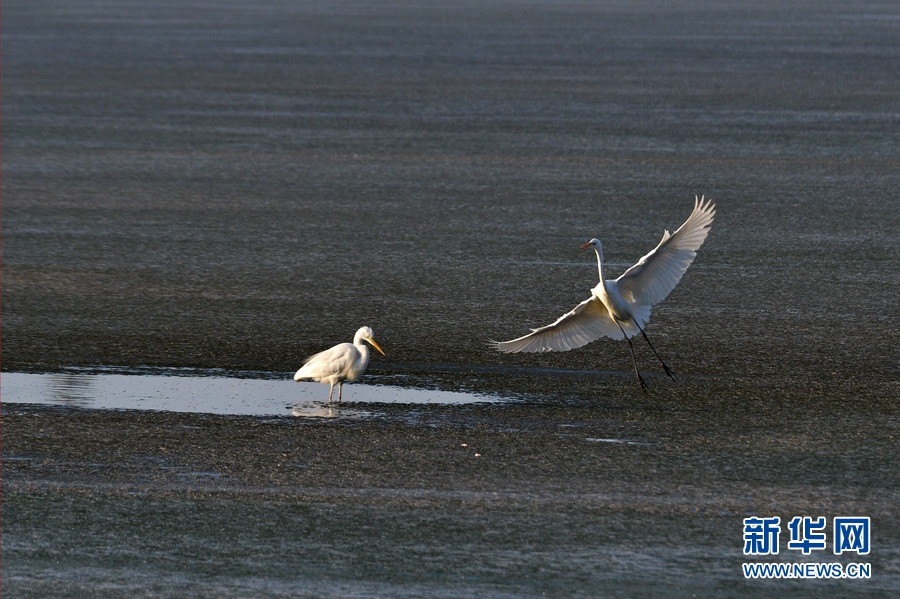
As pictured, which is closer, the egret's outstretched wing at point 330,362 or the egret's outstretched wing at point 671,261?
the egret's outstretched wing at point 330,362

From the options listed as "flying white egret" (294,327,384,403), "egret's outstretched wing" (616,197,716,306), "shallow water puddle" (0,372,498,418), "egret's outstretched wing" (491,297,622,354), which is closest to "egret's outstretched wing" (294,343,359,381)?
"flying white egret" (294,327,384,403)

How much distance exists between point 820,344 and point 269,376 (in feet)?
12.0

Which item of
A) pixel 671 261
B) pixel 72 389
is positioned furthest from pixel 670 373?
pixel 72 389

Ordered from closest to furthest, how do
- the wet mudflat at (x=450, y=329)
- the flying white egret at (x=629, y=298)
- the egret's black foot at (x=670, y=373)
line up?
the wet mudflat at (x=450, y=329) < the egret's black foot at (x=670, y=373) < the flying white egret at (x=629, y=298)

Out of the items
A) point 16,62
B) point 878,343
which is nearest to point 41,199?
point 878,343

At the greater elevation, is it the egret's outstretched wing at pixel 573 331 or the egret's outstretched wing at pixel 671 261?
the egret's outstretched wing at pixel 671 261

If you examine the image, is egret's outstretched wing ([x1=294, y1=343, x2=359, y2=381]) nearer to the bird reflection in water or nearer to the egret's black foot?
the bird reflection in water

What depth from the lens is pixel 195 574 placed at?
5.64 m

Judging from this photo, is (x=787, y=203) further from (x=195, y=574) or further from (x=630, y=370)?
(x=195, y=574)

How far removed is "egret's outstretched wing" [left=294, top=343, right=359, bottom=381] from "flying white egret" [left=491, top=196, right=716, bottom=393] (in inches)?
38.4

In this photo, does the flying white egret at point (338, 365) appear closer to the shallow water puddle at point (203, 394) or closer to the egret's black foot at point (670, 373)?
the shallow water puddle at point (203, 394)

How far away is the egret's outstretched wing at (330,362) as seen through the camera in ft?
26.3

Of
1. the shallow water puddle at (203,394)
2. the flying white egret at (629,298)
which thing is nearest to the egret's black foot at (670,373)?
the flying white egret at (629,298)

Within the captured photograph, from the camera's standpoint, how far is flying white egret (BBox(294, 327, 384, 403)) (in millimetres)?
8023
